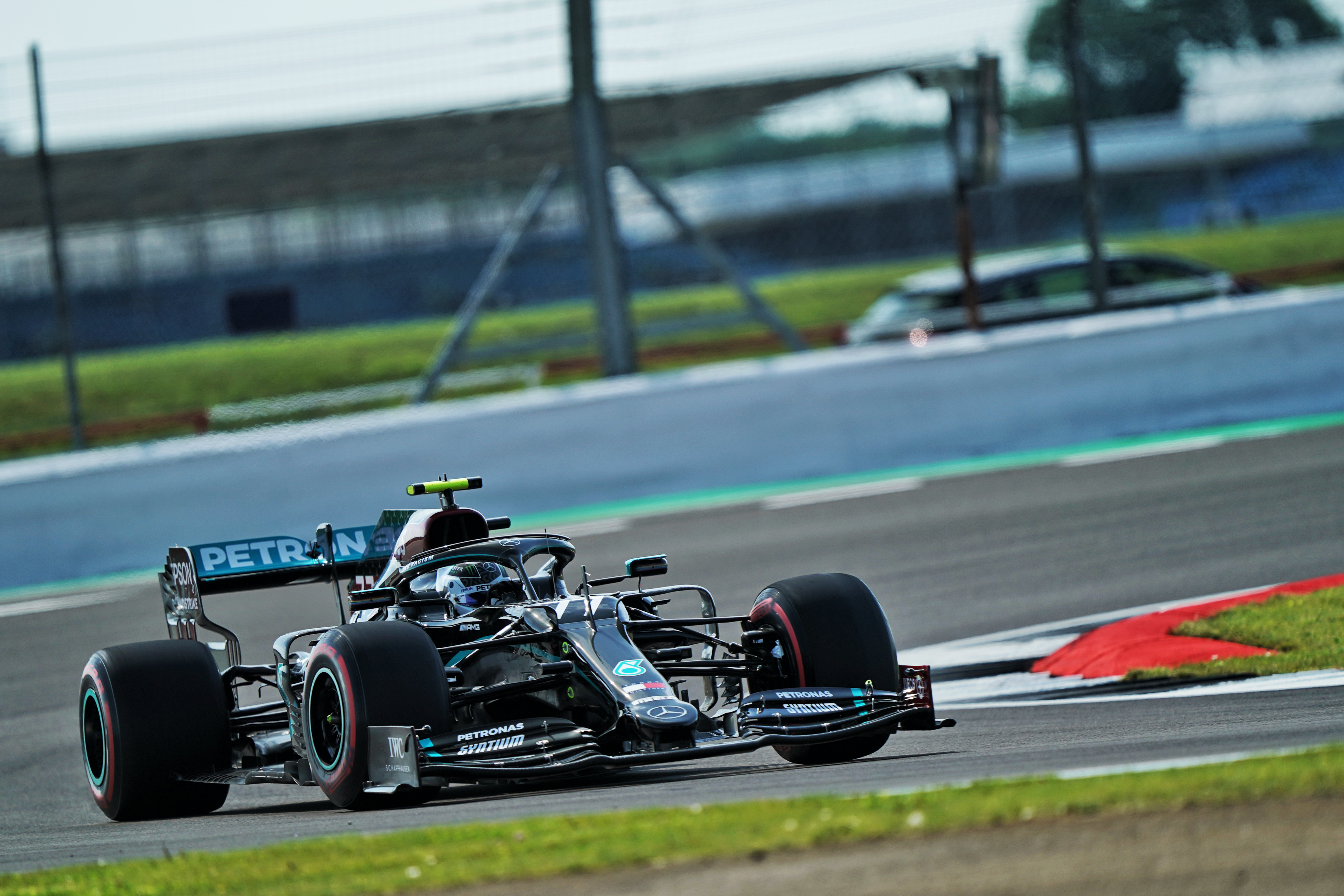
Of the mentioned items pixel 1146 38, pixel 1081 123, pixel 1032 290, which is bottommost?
pixel 1032 290

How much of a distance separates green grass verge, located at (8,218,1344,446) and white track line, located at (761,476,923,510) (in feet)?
4.51

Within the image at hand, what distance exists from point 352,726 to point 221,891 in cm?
→ 153

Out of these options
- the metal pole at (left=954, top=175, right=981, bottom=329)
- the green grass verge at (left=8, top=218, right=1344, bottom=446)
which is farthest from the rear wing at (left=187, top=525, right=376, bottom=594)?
the metal pole at (left=954, top=175, right=981, bottom=329)

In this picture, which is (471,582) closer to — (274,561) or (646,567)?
(646,567)

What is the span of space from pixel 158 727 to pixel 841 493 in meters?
6.62

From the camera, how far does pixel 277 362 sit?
21.0 metres

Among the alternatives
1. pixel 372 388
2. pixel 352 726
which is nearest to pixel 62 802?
pixel 352 726

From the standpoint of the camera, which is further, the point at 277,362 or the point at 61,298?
the point at 277,362

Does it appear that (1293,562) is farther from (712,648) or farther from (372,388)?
(372,388)

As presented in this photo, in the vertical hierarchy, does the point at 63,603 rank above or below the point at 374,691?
below

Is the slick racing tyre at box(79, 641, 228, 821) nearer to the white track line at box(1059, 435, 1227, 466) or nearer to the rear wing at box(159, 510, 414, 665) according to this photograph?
the rear wing at box(159, 510, 414, 665)

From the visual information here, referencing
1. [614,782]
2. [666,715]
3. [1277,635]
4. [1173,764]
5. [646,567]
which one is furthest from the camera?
[1277,635]

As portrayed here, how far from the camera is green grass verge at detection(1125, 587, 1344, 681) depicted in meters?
6.48

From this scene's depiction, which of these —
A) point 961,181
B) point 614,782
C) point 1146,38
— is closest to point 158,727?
point 614,782
